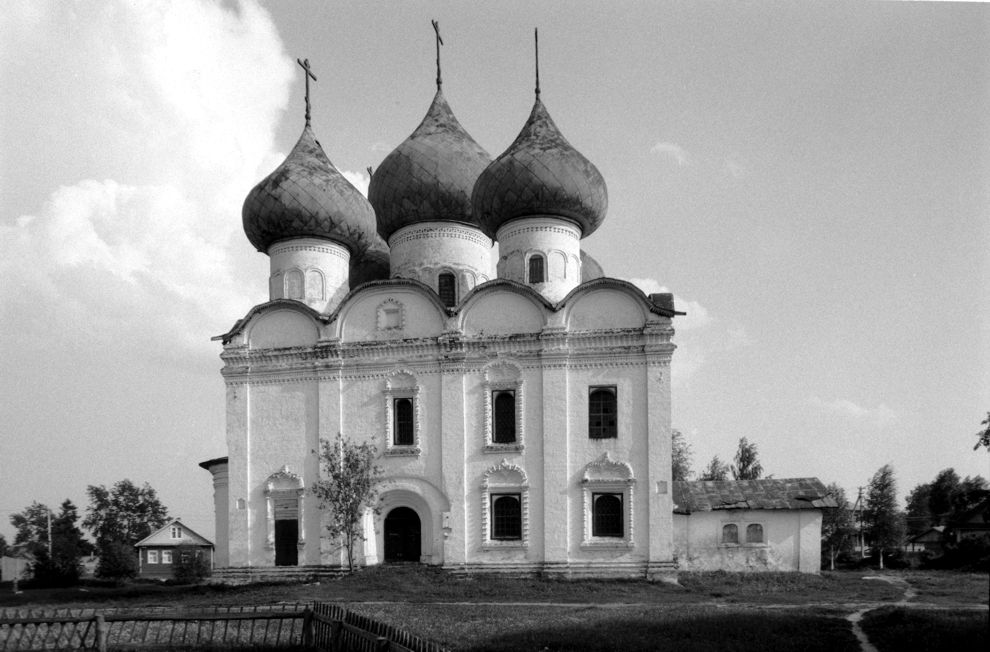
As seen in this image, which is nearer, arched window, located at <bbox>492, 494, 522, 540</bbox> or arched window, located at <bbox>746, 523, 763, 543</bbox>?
arched window, located at <bbox>492, 494, 522, 540</bbox>

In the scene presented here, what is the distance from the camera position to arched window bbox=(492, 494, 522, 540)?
63.4ft

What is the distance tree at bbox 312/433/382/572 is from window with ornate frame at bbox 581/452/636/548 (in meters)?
4.16

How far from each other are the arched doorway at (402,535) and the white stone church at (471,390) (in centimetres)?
4

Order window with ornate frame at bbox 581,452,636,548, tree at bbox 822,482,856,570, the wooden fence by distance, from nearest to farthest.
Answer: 1. the wooden fence
2. window with ornate frame at bbox 581,452,636,548
3. tree at bbox 822,482,856,570

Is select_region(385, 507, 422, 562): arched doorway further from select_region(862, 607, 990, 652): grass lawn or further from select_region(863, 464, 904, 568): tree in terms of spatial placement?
select_region(863, 464, 904, 568): tree

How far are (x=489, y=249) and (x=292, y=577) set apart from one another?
8.61 metres

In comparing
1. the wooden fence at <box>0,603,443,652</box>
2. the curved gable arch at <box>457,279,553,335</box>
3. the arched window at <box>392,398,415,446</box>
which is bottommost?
the wooden fence at <box>0,603,443,652</box>

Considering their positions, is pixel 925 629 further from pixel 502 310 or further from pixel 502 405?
pixel 502 310

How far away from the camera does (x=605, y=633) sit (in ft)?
34.6

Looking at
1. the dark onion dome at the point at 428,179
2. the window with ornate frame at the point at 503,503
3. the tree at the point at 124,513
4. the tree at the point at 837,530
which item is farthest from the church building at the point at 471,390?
the tree at the point at 124,513

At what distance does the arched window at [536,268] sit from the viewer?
814 inches

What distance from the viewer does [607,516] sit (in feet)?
62.5

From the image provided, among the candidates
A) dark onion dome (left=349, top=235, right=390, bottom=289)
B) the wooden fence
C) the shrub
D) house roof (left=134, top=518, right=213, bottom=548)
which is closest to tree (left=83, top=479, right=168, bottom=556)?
house roof (left=134, top=518, right=213, bottom=548)

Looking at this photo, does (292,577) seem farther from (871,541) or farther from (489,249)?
(871,541)
